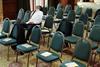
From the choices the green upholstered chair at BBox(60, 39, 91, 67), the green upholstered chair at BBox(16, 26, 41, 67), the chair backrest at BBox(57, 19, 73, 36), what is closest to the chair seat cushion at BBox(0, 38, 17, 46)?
the green upholstered chair at BBox(16, 26, 41, 67)

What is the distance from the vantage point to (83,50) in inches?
153

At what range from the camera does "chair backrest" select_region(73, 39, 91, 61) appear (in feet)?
12.5

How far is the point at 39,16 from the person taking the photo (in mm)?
6336

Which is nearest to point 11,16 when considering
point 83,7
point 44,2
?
point 44,2

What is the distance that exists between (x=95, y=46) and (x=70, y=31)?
3.22ft

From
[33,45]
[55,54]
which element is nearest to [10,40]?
[33,45]

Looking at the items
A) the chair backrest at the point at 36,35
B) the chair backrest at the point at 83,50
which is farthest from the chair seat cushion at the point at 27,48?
the chair backrest at the point at 83,50

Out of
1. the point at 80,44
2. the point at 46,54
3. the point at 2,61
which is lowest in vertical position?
the point at 2,61

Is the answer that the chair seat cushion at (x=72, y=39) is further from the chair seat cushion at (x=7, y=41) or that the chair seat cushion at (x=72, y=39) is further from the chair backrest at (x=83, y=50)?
the chair seat cushion at (x=7, y=41)

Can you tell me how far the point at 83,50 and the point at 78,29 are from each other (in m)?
1.53

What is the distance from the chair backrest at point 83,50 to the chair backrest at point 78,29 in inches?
50.0

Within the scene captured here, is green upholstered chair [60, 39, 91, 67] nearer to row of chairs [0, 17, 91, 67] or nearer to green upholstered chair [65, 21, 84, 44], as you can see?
row of chairs [0, 17, 91, 67]

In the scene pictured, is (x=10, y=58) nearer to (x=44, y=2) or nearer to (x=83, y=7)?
(x=83, y=7)

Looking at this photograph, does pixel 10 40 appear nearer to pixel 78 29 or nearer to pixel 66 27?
pixel 66 27
